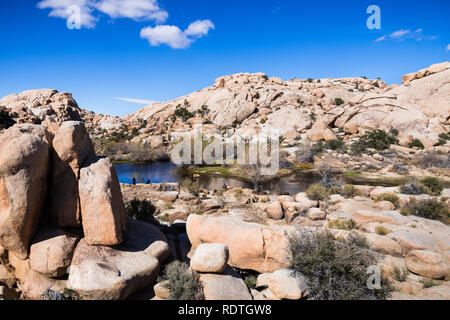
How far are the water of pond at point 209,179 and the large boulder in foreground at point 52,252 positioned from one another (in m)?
19.9

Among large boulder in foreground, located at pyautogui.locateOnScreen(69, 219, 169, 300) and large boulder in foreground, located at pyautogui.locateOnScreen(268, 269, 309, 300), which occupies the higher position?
large boulder in foreground, located at pyautogui.locateOnScreen(69, 219, 169, 300)

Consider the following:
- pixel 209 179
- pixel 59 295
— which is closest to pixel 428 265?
pixel 59 295

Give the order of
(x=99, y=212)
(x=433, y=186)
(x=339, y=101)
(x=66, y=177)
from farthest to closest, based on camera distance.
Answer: (x=339, y=101) < (x=433, y=186) < (x=66, y=177) < (x=99, y=212)

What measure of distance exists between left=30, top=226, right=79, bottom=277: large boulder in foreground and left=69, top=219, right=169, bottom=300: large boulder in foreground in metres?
0.21

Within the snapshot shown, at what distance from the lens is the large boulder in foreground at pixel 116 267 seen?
17.2 feet

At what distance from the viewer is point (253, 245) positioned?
708 cm

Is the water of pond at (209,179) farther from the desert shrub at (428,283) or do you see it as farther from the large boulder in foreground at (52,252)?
the large boulder in foreground at (52,252)

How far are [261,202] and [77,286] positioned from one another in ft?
44.8

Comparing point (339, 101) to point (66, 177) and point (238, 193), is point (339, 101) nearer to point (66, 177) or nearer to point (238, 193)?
point (238, 193)

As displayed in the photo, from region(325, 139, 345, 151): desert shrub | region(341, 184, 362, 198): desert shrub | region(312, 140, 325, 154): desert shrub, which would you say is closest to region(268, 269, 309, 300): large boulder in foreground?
region(341, 184, 362, 198): desert shrub

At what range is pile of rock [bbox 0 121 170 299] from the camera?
5.60 meters

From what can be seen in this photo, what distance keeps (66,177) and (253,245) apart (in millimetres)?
5484

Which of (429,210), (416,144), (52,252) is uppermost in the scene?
(416,144)

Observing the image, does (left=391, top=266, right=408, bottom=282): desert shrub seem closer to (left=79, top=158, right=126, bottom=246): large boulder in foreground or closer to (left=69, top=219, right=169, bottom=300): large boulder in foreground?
(left=69, top=219, right=169, bottom=300): large boulder in foreground
